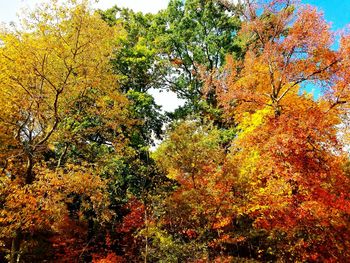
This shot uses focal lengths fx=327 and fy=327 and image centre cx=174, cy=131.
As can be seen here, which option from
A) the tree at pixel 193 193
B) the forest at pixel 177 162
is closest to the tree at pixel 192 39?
the forest at pixel 177 162

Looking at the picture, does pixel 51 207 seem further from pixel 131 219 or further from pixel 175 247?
pixel 131 219

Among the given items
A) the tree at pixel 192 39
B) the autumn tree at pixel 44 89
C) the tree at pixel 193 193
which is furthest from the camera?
the tree at pixel 192 39

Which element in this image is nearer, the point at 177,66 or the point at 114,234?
the point at 114,234

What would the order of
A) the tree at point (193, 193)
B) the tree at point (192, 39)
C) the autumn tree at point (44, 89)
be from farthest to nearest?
the tree at point (192, 39) < the tree at point (193, 193) < the autumn tree at point (44, 89)

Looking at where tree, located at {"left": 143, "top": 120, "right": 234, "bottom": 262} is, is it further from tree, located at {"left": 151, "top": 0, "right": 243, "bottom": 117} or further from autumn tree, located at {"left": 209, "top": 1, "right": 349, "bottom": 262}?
tree, located at {"left": 151, "top": 0, "right": 243, "bottom": 117}

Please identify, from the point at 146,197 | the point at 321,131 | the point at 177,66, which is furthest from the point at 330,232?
the point at 177,66

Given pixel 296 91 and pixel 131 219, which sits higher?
pixel 296 91

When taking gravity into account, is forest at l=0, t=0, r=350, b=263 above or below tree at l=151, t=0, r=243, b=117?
below

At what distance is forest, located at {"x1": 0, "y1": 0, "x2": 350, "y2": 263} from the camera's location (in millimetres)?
11398

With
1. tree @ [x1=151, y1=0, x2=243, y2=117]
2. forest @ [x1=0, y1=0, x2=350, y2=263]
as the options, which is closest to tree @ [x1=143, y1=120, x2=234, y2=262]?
forest @ [x1=0, y1=0, x2=350, y2=263]

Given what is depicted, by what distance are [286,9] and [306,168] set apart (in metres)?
7.83

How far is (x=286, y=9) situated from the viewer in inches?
613

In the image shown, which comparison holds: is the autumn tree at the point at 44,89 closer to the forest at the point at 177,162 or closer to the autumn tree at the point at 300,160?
the forest at the point at 177,162

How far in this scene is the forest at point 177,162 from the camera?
449 inches
